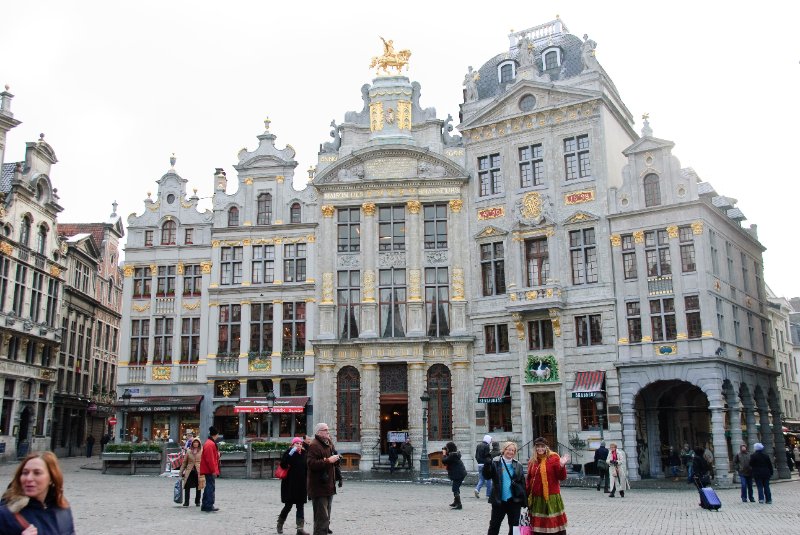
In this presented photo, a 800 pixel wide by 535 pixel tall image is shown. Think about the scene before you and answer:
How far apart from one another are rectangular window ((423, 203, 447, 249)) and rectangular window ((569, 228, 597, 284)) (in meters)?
7.23

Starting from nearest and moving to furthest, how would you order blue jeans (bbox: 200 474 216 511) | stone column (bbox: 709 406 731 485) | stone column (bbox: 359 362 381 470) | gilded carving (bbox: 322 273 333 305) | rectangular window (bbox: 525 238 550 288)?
blue jeans (bbox: 200 474 216 511) → stone column (bbox: 709 406 731 485) → rectangular window (bbox: 525 238 550 288) → stone column (bbox: 359 362 381 470) → gilded carving (bbox: 322 273 333 305)

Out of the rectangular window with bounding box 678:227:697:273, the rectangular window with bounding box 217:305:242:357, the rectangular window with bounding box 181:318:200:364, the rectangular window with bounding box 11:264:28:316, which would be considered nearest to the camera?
the rectangular window with bounding box 678:227:697:273

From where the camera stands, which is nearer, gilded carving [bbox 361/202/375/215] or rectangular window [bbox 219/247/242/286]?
gilded carving [bbox 361/202/375/215]

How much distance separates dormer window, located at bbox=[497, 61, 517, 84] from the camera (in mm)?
46094

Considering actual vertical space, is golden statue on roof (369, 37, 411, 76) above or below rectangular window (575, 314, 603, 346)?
above

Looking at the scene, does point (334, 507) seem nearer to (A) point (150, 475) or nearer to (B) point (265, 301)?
(A) point (150, 475)

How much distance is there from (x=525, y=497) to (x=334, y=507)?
33.1 ft

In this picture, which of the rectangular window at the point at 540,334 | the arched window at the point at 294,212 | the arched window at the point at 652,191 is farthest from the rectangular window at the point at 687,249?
the arched window at the point at 294,212

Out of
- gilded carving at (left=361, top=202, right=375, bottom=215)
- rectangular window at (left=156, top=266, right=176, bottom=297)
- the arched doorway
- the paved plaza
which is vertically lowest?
the paved plaza

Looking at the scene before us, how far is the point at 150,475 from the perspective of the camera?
114 ft

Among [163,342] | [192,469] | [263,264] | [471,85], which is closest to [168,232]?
[263,264]

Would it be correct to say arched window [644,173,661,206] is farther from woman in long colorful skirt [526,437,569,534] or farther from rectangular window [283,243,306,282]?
woman in long colorful skirt [526,437,569,534]

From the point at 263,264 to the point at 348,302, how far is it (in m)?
5.51

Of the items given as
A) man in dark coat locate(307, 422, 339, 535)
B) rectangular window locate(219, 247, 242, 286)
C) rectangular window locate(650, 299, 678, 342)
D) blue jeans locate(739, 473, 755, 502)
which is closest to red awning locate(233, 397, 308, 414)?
rectangular window locate(219, 247, 242, 286)
